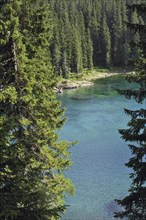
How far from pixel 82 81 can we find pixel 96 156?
211 feet

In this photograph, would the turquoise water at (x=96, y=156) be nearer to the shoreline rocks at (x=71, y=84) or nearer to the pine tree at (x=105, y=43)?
the shoreline rocks at (x=71, y=84)

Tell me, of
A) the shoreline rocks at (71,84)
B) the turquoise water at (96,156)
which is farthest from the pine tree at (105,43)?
the turquoise water at (96,156)

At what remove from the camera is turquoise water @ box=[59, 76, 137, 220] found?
3384cm

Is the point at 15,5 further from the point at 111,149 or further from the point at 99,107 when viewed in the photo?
the point at 99,107

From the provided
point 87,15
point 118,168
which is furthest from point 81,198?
point 87,15

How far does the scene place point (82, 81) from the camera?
109 meters

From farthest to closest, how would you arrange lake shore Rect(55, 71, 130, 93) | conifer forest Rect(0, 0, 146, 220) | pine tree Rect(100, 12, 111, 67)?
pine tree Rect(100, 12, 111, 67) < lake shore Rect(55, 71, 130, 93) < conifer forest Rect(0, 0, 146, 220)

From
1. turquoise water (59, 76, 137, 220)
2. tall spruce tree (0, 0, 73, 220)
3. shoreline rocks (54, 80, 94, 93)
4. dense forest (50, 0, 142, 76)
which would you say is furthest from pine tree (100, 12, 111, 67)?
tall spruce tree (0, 0, 73, 220)

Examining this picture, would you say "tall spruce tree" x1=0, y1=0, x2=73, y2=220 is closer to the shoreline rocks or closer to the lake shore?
the lake shore

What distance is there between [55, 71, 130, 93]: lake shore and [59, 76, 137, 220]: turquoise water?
53.8 feet

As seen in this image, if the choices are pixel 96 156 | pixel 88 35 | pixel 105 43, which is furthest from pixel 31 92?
pixel 105 43

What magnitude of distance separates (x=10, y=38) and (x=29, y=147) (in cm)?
533

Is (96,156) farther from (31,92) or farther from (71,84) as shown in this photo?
(71,84)

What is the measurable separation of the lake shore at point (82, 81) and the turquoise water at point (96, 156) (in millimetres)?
16406
